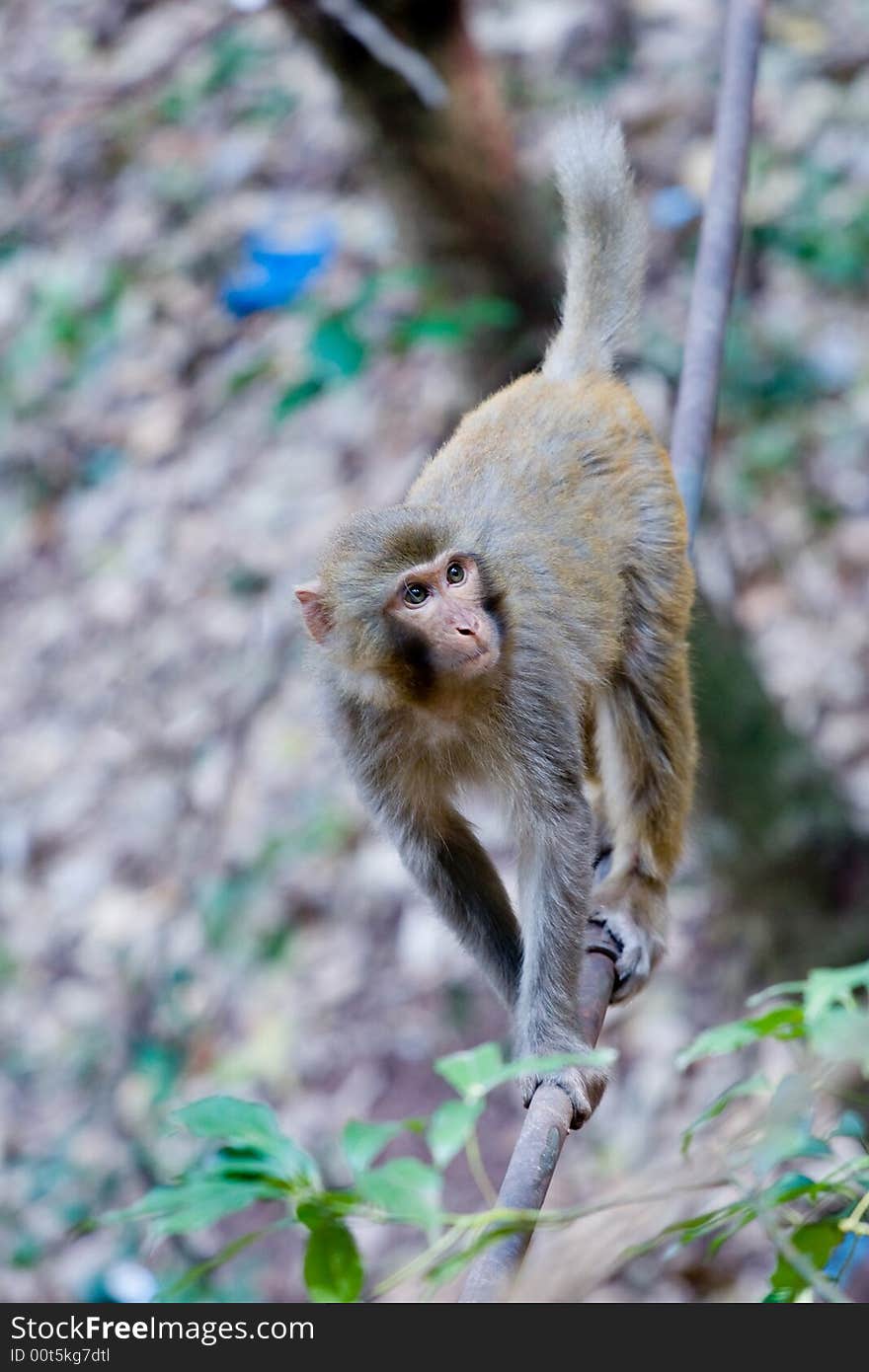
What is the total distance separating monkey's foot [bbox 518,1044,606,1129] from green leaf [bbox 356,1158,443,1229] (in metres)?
1.32

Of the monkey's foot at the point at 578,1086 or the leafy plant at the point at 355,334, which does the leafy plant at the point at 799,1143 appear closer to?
the monkey's foot at the point at 578,1086

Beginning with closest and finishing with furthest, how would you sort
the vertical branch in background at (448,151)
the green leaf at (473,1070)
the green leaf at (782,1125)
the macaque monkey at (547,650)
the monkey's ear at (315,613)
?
1. the green leaf at (782,1125)
2. the green leaf at (473,1070)
3. the macaque monkey at (547,650)
4. the monkey's ear at (315,613)
5. the vertical branch in background at (448,151)

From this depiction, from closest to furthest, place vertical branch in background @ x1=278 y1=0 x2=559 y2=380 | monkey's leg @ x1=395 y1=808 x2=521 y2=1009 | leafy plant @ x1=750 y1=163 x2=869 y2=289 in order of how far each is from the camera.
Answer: monkey's leg @ x1=395 y1=808 x2=521 y2=1009, vertical branch in background @ x1=278 y1=0 x2=559 y2=380, leafy plant @ x1=750 y1=163 x2=869 y2=289

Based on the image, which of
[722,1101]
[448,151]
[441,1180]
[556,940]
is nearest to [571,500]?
[556,940]

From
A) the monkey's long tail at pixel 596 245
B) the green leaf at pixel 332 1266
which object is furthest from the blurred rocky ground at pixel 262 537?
the green leaf at pixel 332 1266

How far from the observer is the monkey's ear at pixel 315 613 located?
3900 mm

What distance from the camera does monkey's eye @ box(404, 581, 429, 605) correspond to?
365 cm

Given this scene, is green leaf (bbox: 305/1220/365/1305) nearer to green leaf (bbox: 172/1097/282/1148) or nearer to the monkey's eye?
green leaf (bbox: 172/1097/282/1148)

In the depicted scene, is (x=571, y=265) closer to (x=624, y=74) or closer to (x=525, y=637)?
(x=525, y=637)

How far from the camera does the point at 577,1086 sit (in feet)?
12.2

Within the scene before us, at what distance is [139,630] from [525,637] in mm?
Answer: 6071

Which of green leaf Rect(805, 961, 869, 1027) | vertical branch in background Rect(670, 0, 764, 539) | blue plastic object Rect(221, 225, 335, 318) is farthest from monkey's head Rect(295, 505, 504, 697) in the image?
blue plastic object Rect(221, 225, 335, 318)

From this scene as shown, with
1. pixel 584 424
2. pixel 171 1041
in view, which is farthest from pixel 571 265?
pixel 171 1041

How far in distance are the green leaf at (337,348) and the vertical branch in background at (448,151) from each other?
730 mm
